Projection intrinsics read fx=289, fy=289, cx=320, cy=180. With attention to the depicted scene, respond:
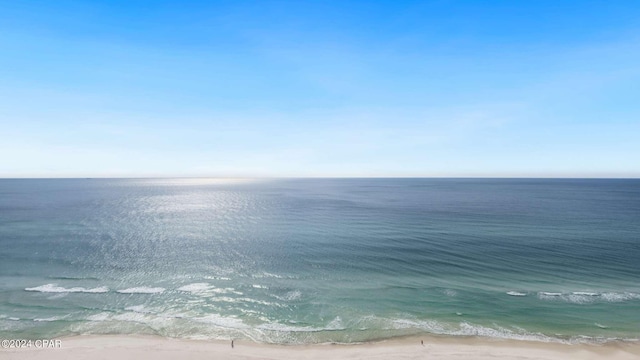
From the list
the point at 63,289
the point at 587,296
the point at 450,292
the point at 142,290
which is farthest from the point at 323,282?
the point at 63,289

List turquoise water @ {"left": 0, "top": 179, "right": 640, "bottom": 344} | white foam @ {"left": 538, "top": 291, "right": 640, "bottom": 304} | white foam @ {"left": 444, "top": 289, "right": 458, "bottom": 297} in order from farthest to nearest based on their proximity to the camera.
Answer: white foam @ {"left": 444, "top": 289, "right": 458, "bottom": 297}
white foam @ {"left": 538, "top": 291, "right": 640, "bottom": 304}
turquoise water @ {"left": 0, "top": 179, "right": 640, "bottom": 344}

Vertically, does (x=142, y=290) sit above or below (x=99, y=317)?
above

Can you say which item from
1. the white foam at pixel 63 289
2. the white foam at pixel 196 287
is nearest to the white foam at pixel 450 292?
the white foam at pixel 196 287

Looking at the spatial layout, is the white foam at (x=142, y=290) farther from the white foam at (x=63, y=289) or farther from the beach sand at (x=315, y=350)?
the beach sand at (x=315, y=350)

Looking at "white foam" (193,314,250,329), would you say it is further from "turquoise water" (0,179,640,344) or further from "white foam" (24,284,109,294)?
"white foam" (24,284,109,294)

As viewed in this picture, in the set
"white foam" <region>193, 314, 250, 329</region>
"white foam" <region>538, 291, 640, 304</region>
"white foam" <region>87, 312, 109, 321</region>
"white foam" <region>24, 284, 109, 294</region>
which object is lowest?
"white foam" <region>193, 314, 250, 329</region>

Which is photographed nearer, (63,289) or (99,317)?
(99,317)

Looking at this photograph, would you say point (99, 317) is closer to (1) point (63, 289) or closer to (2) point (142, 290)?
(2) point (142, 290)

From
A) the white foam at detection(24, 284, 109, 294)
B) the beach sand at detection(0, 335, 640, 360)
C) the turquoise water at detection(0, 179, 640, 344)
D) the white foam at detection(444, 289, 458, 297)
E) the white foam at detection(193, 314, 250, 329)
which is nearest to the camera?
the beach sand at detection(0, 335, 640, 360)

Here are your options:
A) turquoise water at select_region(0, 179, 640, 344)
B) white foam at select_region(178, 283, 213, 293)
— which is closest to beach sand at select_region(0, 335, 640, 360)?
turquoise water at select_region(0, 179, 640, 344)
